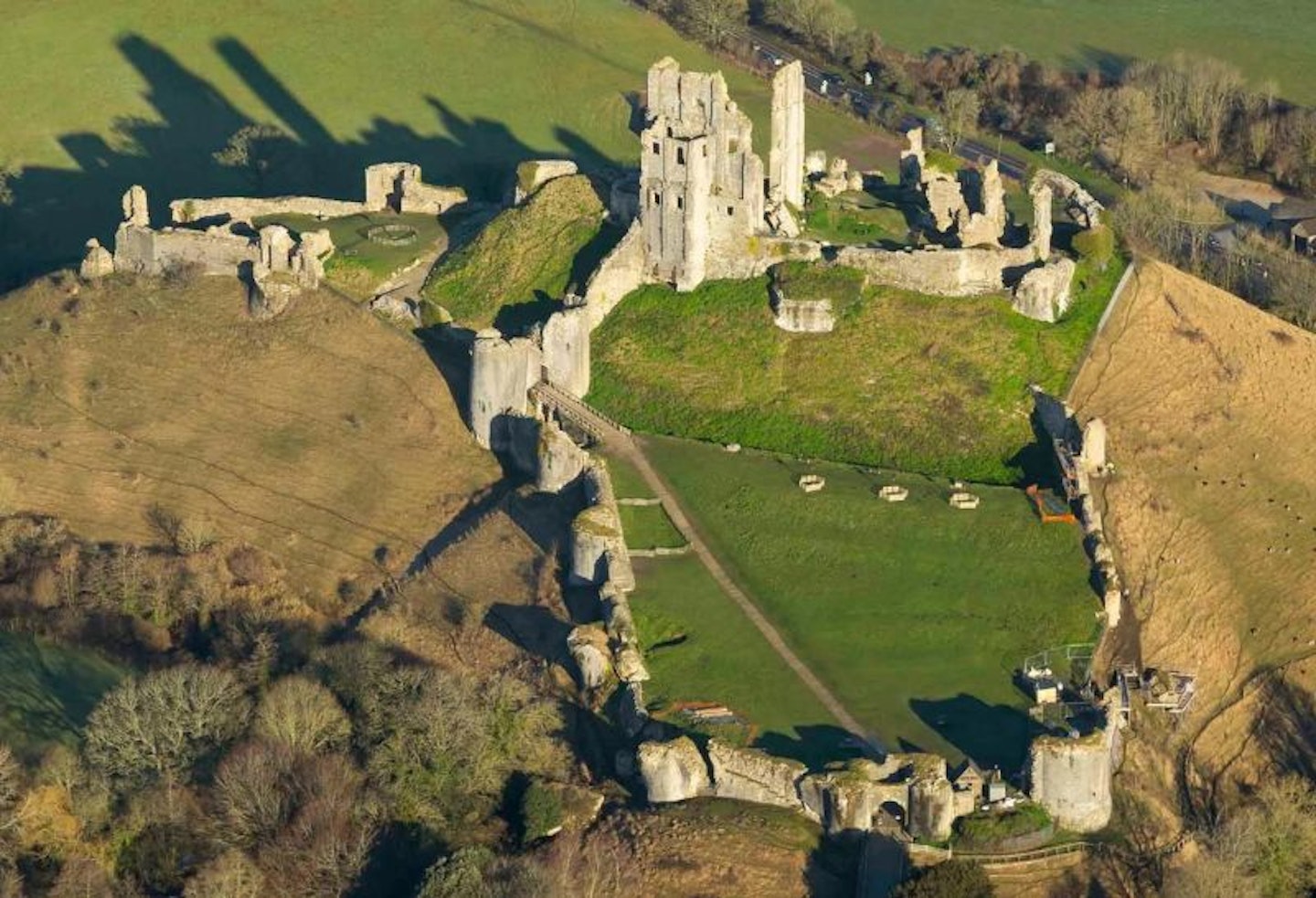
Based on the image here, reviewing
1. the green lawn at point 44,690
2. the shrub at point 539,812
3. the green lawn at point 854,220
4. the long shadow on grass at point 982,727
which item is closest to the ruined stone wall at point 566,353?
the green lawn at point 854,220

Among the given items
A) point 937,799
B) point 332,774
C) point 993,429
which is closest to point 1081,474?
point 993,429

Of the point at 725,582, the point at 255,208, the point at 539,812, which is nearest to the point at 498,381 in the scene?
the point at 725,582

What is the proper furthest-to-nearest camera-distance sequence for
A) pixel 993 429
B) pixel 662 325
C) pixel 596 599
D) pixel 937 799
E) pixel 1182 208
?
pixel 1182 208 < pixel 662 325 < pixel 993 429 < pixel 596 599 < pixel 937 799

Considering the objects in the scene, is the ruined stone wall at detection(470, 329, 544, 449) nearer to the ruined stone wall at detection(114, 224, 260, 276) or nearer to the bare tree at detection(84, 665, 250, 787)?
the ruined stone wall at detection(114, 224, 260, 276)

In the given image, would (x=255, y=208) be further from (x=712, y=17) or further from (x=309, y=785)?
(x=712, y=17)

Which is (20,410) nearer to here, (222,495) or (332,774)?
(222,495)

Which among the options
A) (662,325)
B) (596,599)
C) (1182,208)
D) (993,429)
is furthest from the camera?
(1182,208)
